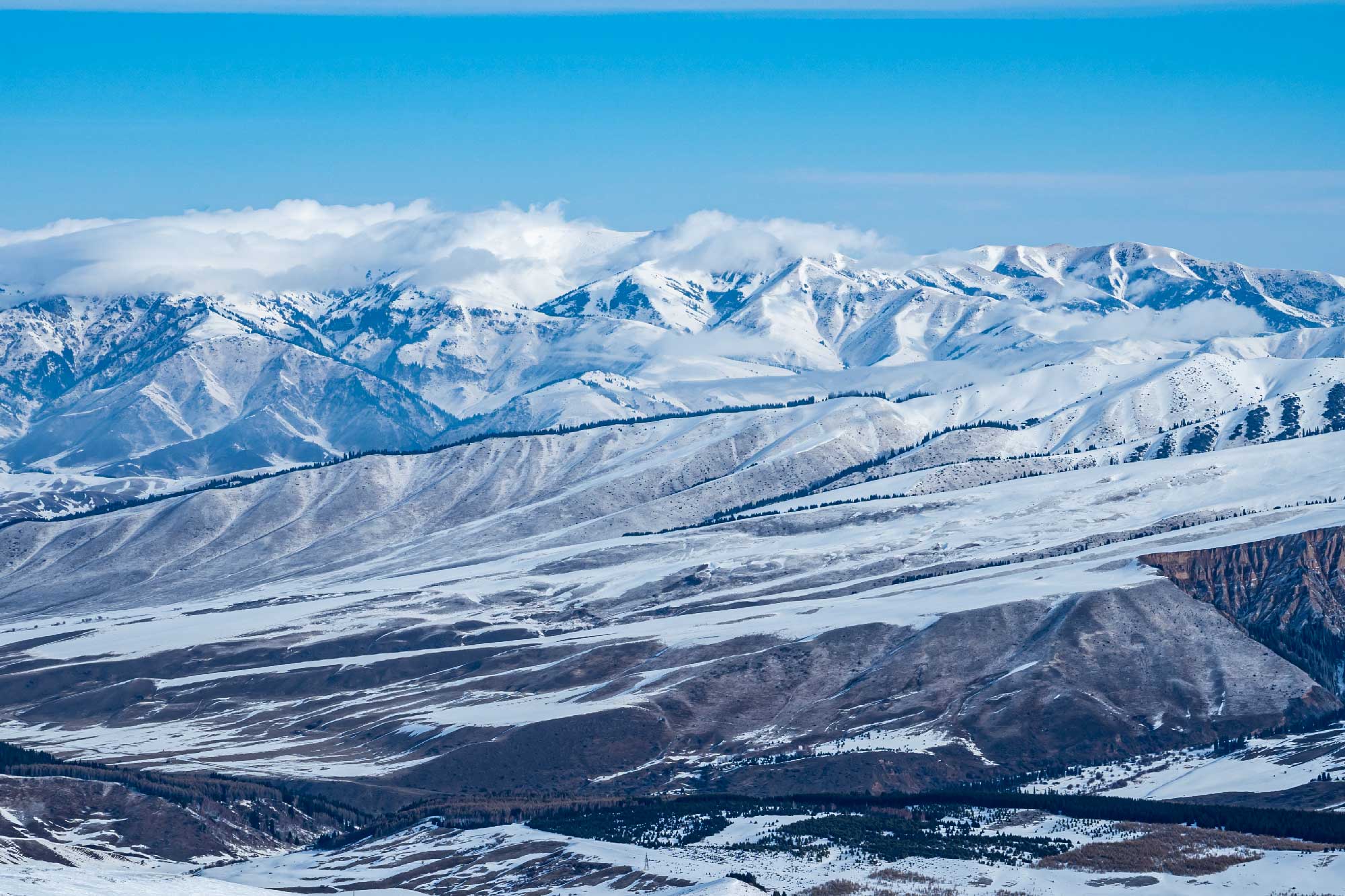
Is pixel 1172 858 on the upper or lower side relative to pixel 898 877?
lower

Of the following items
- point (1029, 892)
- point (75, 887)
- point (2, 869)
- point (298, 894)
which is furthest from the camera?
point (298, 894)

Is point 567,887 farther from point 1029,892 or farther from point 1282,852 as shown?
point 1282,852

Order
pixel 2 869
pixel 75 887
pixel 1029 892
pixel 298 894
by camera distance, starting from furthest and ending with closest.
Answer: pixel 298 894, pixel 1029 892, pixel 2 869, pixel 75 887

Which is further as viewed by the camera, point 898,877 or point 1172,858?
point 1172,858

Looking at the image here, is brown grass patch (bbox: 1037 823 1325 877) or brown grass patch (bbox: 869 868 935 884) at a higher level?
brown grass patch (bbox: 869 868 935 884)

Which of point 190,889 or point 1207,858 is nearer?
point 190,889

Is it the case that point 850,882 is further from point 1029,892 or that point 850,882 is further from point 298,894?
point 298,894

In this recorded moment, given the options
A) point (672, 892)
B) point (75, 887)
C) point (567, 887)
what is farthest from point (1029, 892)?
point (75, 887)

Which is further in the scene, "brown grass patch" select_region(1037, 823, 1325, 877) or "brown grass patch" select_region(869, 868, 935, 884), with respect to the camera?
"brown grass patch" select_region(1037, 823, 1325, 877)

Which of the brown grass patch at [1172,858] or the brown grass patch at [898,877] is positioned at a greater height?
the brown grass patch at [898,877]

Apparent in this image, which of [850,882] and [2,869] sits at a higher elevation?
[2,869]

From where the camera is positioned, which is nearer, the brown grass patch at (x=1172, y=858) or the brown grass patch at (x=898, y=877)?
the brown grass patch at (x=898, y=877)
